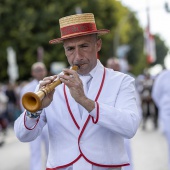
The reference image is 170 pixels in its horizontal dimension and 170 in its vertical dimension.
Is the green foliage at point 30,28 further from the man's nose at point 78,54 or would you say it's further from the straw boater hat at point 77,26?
the man's nose at point 78,54

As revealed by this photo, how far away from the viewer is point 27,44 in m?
40.8

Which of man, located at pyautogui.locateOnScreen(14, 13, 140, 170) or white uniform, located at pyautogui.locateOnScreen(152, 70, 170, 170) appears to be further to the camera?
white uniform, located at pyautogui.locateOnScreen(152, 70, 170, 170)

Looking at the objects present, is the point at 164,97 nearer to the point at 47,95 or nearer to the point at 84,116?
the point at 84,116

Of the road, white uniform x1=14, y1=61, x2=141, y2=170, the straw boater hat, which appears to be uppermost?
the straw boater hat

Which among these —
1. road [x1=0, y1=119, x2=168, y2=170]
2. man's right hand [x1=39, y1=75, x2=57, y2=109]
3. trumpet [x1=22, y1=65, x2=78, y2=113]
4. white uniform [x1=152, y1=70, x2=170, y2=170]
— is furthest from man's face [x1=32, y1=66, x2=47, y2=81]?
trumpet [x1=22, y1=65, x2=78, y2=113]

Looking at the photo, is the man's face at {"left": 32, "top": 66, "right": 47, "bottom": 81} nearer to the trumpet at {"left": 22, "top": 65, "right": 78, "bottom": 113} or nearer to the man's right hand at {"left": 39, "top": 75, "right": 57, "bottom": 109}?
the man's right hand at {"left": 39, "top": 75, "right": 57, "bottom": 109}

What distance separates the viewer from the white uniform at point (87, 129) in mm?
→ 3809

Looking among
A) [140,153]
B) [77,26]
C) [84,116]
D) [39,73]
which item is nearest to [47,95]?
[84,116]

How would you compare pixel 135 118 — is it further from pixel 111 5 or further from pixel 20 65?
pixel 111 5

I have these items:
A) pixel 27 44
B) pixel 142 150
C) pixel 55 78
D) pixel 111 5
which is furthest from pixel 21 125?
pixel 111 5

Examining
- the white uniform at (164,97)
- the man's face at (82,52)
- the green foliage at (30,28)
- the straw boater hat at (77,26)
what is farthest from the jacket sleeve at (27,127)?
the green foliage at (30,28)

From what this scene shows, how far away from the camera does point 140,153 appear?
12.8 m

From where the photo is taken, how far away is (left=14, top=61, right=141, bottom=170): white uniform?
381 centimetres

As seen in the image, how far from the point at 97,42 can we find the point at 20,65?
3765cm
